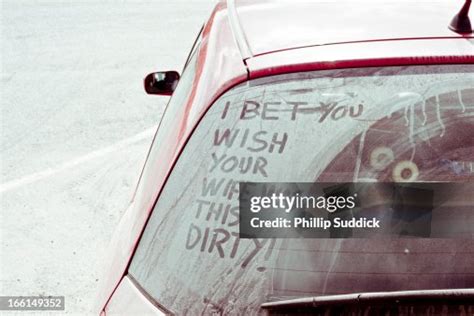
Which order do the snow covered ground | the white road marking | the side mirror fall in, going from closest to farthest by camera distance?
the side mirror, the snow covered ground, the white road marking

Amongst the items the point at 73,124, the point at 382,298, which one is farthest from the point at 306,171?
the point at 73,124

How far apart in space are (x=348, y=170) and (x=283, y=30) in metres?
0.54

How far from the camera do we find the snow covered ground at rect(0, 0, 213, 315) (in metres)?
4.18

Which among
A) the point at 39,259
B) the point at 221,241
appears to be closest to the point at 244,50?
the point at 221,241

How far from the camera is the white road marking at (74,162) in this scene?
16.2ft

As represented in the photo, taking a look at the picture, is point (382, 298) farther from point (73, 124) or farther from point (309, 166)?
point (73, 124)

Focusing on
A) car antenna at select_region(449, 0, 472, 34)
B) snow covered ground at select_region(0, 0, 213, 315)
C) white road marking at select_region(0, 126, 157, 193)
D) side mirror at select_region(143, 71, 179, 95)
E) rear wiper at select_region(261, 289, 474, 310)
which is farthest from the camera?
white road marking at select_region(0, 126, 157, 193)

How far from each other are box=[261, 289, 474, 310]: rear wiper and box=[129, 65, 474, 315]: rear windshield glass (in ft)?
0.13

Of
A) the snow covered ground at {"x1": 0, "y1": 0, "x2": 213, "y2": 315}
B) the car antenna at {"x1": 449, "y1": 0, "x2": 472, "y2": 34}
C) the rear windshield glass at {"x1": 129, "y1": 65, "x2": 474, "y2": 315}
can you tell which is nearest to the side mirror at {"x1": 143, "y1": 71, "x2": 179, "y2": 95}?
the snow covered ground at {"x1": 0, "y1": 0, "x2": 213, "y2": 315}

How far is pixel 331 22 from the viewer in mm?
2160

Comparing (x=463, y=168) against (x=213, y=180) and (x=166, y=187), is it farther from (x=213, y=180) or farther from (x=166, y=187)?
(x=166, y=187)

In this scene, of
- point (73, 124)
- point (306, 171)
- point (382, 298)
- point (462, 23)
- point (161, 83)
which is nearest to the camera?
point (382, 298)

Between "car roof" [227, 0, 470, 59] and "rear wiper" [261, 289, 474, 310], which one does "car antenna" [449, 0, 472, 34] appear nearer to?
"car roof" [227, 0, 470, 59]

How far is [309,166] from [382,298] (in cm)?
42
